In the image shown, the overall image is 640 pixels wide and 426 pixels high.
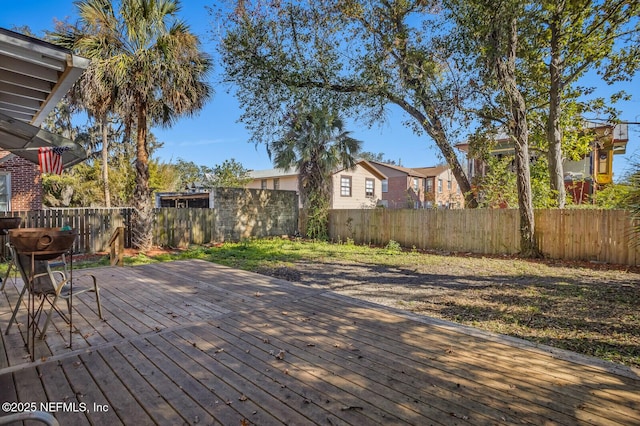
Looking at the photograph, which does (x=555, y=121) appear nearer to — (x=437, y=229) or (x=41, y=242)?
(x=437, y=229)

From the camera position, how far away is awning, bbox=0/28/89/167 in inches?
134

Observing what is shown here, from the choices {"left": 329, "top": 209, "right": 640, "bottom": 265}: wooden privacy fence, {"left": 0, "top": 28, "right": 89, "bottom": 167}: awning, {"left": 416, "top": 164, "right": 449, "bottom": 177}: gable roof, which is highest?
{"left": 416, "top": 164, "right": 449, "bottom": 177}: gable roof

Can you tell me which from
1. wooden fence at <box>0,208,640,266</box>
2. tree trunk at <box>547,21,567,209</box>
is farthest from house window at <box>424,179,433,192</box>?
tree trunk at <box>547,21,567,209</box>

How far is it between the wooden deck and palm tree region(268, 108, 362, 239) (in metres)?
10.5

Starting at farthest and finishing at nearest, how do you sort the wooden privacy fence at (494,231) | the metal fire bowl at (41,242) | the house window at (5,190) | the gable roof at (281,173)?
the gable roof at (281,173) < the house window at (5,190) < the wooden privacy fence at (494,231) < the metal fire bowl at (41,242)

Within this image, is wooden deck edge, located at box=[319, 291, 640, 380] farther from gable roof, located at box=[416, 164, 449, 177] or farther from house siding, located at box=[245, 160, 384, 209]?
gable roof, located at box=[416, 164, 449, 177]

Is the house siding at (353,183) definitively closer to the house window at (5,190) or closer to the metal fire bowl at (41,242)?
the house window at (5,190)

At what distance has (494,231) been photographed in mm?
10195

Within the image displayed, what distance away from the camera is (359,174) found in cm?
2438

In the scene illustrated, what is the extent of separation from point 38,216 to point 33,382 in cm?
833

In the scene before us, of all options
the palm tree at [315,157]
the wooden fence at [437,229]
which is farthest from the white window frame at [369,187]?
the wooden fence at [437,229]

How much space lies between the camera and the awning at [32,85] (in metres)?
3.41

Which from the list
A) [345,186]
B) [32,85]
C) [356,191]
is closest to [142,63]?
[32,85]

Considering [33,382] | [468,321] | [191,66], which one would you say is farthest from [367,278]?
[191,66]
